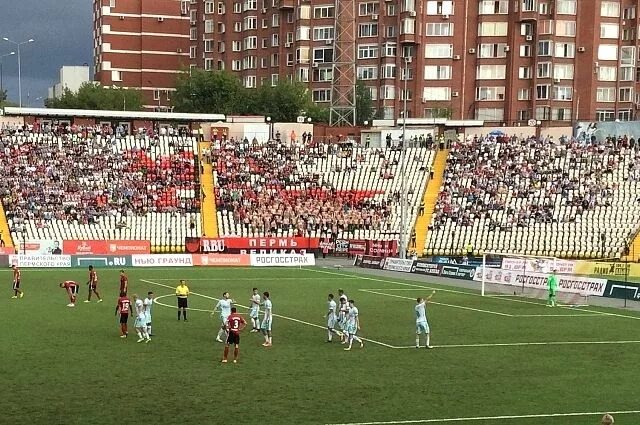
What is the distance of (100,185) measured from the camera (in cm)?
7375

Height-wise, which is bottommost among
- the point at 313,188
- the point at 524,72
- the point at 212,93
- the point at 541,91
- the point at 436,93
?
the point at 313,188

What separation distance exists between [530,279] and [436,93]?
210 feet

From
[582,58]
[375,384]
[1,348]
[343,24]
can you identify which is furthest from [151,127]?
[375,384]

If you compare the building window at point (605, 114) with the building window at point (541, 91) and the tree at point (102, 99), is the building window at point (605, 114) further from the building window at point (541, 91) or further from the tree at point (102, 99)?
the tree at point (102, 99)

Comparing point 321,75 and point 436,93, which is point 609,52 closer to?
point 436,93

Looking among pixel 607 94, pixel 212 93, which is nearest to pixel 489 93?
pixel 607 94

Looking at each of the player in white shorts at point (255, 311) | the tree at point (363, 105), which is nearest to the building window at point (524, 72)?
the tree at point (363, 105)

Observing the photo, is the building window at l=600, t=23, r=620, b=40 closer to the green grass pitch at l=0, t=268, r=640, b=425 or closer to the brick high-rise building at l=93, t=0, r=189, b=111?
the brick high-rise building at l=93, t=0, r=189, b=111

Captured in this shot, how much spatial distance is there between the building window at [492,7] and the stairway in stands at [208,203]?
44.1 metres

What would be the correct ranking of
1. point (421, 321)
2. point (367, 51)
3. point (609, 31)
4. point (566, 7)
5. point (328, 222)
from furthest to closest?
1. point (367, 51)
2. point (609, 31)
3. point (566, 7)
4. point (328, 222)
5. point (421, 321)

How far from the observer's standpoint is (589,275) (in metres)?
51.8

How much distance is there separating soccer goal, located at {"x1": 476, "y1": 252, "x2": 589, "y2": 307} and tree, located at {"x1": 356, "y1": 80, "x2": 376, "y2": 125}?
57.7 meters

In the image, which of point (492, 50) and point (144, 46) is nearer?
point (492, 50)

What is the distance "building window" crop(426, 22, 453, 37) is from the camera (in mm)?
110750
